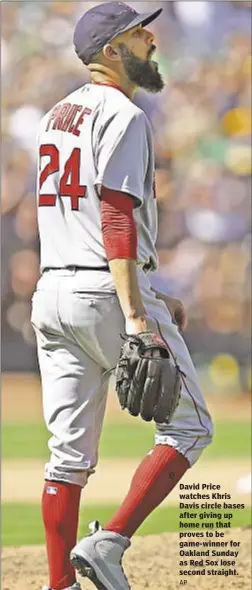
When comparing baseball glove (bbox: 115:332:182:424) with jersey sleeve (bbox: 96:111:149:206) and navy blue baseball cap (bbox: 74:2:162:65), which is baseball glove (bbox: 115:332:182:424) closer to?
jersey sleeve (bbox: 96:111:149:206)

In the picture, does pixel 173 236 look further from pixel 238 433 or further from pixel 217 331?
pixel 238 433

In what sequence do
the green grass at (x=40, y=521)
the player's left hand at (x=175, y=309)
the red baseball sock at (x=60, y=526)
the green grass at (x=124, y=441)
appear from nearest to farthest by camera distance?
the red baseball sock at (x=60, y=526)
the player's left hand at (x=175, y=309)
the green grass at (x=40, y=521)
the green grass at (x=124, y=441)

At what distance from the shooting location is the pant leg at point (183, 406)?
215 cm

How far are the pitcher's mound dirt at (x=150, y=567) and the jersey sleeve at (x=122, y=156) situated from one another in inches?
49.9

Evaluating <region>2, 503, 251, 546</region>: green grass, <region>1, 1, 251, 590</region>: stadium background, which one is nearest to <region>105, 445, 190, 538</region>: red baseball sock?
<region>2, 503, 251, 546</region>: green grass

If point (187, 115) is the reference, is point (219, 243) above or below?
below

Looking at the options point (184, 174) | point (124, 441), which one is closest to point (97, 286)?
point (124, 441)

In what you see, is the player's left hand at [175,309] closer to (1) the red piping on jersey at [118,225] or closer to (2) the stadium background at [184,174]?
(1) the red piping on jersey at [118,225]

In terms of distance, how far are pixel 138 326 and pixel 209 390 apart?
8.02m

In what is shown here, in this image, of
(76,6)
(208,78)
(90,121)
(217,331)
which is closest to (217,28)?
(208,78)

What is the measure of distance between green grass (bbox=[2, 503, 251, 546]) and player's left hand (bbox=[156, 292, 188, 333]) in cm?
181

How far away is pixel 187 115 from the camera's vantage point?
998 cm

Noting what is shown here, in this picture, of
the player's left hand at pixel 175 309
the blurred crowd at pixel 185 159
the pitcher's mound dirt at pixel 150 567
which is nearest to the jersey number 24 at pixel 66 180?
the player's left hand at pixel 175 309

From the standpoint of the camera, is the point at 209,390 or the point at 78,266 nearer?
the point at 78,266
